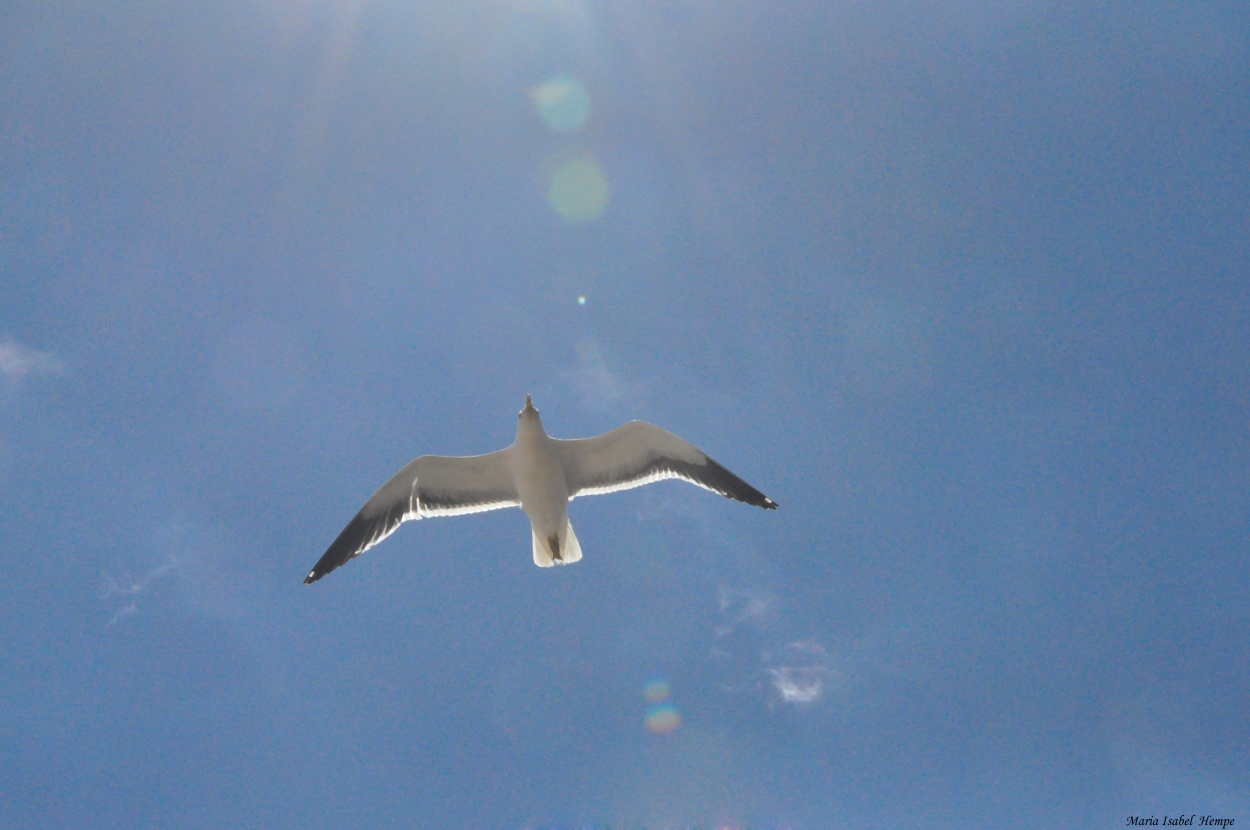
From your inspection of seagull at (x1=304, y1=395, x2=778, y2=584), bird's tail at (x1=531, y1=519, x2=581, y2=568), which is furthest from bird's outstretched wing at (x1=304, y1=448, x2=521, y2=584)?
bird's tail at (x1=531, y1=519, x2=581, y2=568)

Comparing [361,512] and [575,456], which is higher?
[575,456]

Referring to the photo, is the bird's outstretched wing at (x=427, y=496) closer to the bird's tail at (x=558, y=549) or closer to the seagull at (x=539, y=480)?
the seagull at (x=539, y=480)

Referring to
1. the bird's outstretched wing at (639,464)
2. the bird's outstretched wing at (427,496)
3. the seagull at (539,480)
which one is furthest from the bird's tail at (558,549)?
the bird's outstretched wing at (427,496)

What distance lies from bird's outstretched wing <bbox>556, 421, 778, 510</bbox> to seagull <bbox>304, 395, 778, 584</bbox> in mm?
15

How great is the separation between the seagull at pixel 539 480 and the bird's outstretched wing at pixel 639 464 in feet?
0.05

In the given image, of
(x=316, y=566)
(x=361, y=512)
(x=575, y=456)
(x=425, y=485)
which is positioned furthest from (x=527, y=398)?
(x=316, y=566)

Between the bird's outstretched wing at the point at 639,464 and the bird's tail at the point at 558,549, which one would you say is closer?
the bird's tail at the point at 558,549

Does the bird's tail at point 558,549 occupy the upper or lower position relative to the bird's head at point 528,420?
lower

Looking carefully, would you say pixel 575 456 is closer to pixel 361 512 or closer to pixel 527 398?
pixel 527 398

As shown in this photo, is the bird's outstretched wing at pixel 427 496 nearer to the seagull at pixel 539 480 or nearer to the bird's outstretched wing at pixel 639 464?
the seagull at pixel 539 480

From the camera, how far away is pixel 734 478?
1102 centimetres

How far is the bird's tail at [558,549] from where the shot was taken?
10.3 meters

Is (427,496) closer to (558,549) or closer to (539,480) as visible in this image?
(539,480)

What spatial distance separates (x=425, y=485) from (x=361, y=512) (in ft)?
3.11
